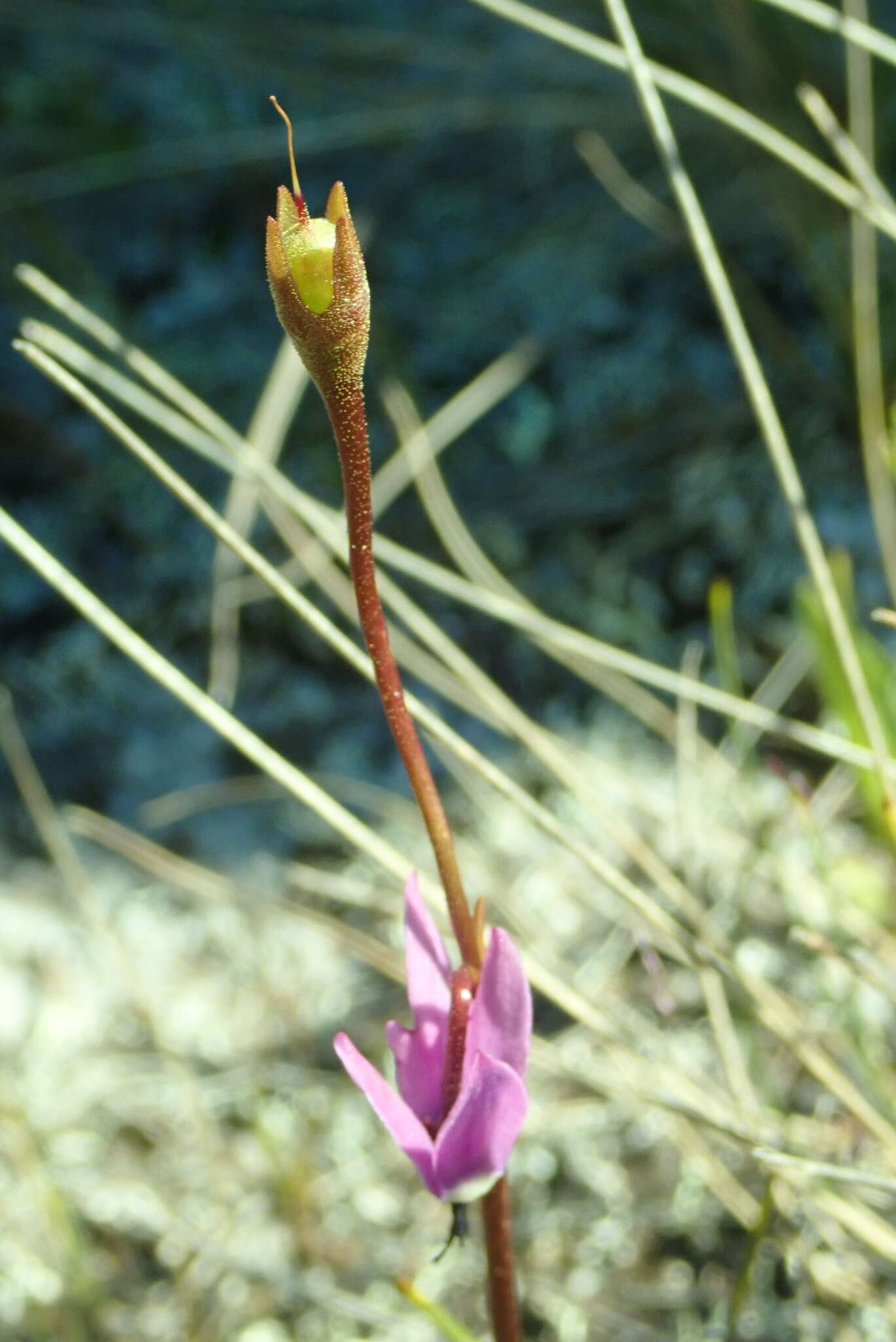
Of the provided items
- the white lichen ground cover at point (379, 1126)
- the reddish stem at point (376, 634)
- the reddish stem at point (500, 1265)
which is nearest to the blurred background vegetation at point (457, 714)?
the white lichen ground cover at point (379, 1126)

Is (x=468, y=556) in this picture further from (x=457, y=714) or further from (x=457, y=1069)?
(x=457, y=1069)

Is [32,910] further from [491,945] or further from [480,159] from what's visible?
[480,159]

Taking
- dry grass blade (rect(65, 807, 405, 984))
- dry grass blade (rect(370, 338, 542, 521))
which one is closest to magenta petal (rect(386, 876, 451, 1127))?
Answer: dry grass blade (rect(65, 807, 405, 984))

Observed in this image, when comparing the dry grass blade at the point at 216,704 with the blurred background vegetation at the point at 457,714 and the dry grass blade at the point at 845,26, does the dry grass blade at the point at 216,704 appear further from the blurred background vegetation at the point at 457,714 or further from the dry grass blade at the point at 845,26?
the dry grass blade at the point at 845,26

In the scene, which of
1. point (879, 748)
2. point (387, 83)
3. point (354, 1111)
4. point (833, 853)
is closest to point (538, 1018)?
point (354, 1111)

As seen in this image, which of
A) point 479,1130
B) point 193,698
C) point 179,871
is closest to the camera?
point 479,1130

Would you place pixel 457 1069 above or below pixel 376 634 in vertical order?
below

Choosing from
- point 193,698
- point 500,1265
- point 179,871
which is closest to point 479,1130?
point 500,1265
